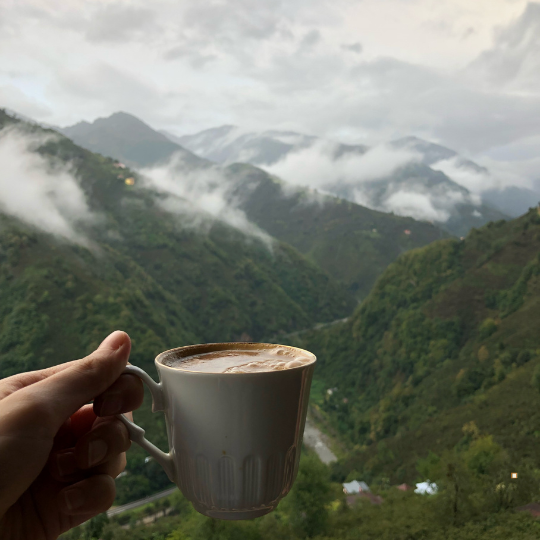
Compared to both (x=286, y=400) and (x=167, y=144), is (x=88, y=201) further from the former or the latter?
(x=167, y=144)

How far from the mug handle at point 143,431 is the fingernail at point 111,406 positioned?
0.09ft

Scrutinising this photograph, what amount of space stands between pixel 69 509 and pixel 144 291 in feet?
123

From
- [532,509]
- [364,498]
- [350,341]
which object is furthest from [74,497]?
[350,341]

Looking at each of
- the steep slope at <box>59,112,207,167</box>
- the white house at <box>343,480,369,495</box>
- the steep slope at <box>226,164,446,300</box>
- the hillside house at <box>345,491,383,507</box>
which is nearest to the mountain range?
the steep slope at <box>226,164,446,300</box>

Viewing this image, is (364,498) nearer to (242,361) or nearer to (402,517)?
(402,517)

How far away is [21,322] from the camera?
2180cm

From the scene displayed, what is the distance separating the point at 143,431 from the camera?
1.02 meters

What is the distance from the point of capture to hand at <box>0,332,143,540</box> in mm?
938

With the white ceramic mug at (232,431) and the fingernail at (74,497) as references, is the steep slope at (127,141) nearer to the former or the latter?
the fingernail at (74,497)

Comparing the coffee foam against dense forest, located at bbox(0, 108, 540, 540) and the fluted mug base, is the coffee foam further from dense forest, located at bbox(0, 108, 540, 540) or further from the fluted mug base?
dense forest, located at bbox(0, 108, 540, 540)

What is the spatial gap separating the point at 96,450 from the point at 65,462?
0.10 m

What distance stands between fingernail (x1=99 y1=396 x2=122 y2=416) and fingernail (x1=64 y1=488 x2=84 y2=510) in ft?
0.96

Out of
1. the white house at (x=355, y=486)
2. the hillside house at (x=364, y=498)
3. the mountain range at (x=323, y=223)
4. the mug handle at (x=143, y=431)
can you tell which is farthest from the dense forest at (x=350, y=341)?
the mountain range at (x=323, y=223)

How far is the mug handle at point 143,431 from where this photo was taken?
1029mm
